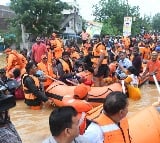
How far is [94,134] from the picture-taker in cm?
268

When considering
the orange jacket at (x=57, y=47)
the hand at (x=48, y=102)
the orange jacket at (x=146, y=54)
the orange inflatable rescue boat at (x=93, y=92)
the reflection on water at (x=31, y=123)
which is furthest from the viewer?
the orange jacket at (x=146, y=54)

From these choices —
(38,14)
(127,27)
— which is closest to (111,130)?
(127,27)

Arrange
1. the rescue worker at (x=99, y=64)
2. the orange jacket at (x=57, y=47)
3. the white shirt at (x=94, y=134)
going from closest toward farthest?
the white shirt at (x=94, y=134)
the rescue worker at (x=99, y=64)
the orange jacket at (x=57, y=47)

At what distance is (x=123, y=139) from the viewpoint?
2789mm

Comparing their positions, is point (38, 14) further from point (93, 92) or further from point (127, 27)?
point (93, 92)

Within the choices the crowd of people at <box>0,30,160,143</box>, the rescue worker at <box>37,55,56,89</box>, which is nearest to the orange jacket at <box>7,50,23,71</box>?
the crowd of people at <box>0,30,160,143</box>

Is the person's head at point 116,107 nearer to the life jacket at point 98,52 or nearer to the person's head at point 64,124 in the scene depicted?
the person's head at point 64,124

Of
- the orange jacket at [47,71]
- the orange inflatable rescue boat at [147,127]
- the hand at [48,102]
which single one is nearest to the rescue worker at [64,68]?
the orange jacket at [47,71]

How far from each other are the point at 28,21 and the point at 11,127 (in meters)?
22.0

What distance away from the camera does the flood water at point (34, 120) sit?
5.84m

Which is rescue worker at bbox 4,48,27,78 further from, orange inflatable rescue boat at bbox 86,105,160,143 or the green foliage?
the green foliage

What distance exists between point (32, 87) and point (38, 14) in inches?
702

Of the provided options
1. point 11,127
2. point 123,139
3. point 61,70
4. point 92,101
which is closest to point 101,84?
point 61,70

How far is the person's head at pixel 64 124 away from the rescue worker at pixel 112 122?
485 millimetres
